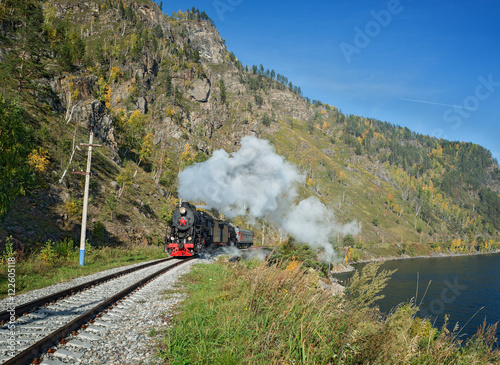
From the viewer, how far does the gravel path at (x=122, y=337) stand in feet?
15.9

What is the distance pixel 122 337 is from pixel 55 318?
2263 mm

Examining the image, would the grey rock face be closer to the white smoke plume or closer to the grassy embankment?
the white smoke plume

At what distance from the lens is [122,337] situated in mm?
5832

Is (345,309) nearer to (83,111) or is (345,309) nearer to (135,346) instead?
(135,346)

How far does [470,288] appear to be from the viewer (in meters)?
57.3

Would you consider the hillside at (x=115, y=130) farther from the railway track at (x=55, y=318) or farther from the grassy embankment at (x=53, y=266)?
the railway track at (x=55, y=318)

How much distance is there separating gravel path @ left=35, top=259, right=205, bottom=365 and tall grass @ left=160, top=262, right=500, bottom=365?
0.47m

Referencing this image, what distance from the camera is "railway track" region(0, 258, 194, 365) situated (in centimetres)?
475

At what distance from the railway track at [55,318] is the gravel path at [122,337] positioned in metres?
0.07

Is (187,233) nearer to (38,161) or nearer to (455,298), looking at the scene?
(38,161)

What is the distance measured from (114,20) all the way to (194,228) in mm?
174344

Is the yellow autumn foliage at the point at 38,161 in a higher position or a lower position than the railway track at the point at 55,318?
higher

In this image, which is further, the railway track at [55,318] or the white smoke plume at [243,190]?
the white smoke plume at [243,190]

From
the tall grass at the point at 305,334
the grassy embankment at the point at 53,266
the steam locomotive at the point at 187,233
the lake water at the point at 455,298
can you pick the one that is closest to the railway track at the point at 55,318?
the tall grass at the point at 305,334
